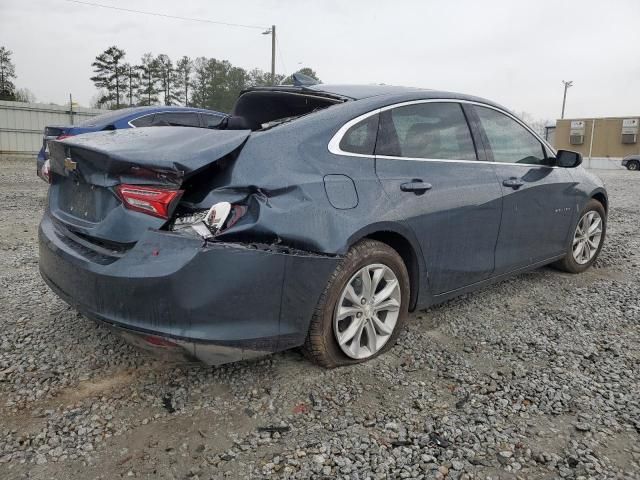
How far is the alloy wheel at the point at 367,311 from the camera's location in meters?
2.69

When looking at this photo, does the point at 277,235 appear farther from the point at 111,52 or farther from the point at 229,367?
the point at 111,52

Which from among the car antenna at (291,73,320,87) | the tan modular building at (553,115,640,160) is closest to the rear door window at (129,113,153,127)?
the car antenna at (291,73,320,87)

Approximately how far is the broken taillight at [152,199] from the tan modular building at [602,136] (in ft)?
132

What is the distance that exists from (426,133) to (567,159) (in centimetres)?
166

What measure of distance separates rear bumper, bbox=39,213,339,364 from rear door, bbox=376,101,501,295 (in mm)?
768

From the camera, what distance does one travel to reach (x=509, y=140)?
12.7ft

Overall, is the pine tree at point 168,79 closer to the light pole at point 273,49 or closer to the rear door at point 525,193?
the light pole at point 273,49

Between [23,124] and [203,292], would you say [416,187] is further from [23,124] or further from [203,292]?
[23,124]

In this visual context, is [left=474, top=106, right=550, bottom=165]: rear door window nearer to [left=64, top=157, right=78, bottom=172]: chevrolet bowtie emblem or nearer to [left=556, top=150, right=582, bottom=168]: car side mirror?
[left=556, top=150, right=582, bottom=168]: car side mirror

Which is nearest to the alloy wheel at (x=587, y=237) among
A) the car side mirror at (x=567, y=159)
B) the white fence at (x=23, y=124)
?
the car side mirror at (x=567, y=159)

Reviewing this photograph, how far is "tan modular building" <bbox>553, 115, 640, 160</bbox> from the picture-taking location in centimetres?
3681

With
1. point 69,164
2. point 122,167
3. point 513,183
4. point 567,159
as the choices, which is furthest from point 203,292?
point 567,159

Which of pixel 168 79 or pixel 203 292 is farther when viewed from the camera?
pixel 168 79

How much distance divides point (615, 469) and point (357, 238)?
147 centimetres
